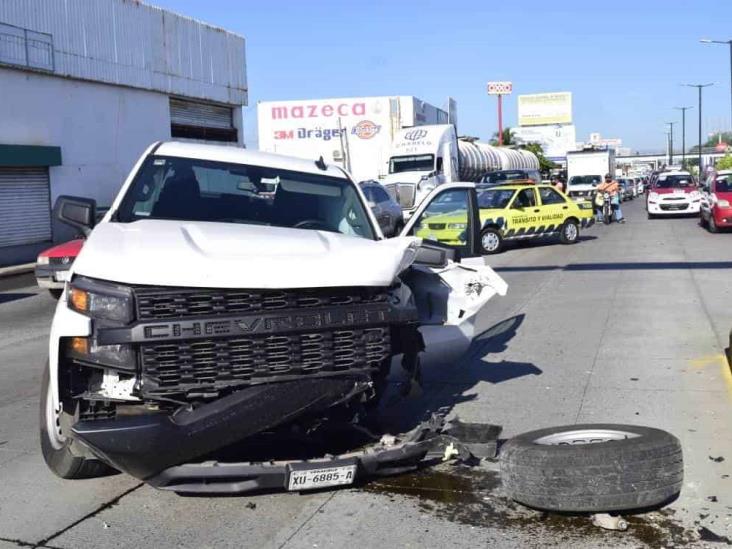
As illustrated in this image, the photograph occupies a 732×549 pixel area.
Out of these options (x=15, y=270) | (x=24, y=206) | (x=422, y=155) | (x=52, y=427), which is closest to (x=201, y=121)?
(x=422, y=155)

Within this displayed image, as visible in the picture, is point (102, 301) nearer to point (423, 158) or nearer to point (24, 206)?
point (24, 206)

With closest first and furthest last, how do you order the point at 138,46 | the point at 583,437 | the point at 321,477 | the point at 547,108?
the point at 321,477, the point at 583,437, the point at 138,46, the point at 547,108

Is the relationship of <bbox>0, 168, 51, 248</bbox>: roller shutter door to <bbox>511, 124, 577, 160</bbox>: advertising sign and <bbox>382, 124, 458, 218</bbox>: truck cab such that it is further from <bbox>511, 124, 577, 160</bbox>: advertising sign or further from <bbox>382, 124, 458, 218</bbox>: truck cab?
<bbox>511, 124, 577, 160</bbox>: advertising sign

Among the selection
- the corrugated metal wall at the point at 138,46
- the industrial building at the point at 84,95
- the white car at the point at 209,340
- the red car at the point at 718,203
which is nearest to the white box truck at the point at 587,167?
the red car at the point at 718,203

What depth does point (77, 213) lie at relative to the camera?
5785mm

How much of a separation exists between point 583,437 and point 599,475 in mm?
642

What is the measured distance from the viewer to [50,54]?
24.1 metres

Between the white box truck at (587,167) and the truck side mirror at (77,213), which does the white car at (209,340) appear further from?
the white box truck at (587,167)

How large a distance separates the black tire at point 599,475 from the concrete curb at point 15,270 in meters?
18.1

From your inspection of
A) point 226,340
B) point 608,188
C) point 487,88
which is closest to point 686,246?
point 608,188

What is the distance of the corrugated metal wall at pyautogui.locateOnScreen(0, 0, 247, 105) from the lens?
80.1 ft

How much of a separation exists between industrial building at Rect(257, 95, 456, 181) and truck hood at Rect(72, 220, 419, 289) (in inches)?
1330

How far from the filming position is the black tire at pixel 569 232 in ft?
73.5

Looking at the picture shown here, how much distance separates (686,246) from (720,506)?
17.2 m
